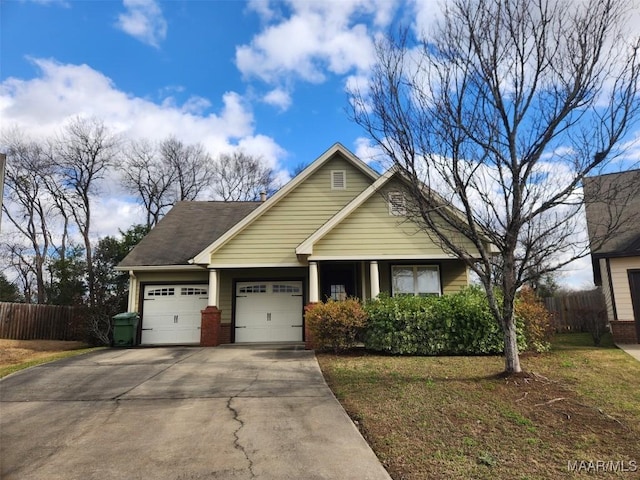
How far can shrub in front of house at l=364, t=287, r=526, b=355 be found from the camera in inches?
396

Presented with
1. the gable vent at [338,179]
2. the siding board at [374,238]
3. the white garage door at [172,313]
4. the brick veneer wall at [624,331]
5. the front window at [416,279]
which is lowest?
the brick veneer wall at [624,331]

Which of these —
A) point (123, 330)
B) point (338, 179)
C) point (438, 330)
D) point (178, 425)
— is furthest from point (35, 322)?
point (438, 330)

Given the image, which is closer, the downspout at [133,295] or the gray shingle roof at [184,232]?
the downspout at [133,295]

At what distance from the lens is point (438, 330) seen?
10.2 metres

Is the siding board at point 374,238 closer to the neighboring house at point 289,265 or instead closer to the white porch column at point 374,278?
the neighboring house at point 289,265

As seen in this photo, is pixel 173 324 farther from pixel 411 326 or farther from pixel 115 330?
→ pixel 411 326

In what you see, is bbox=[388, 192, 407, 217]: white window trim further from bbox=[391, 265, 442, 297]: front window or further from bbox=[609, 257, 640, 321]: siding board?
bbox=[609, 257, 640, 321]: siding board

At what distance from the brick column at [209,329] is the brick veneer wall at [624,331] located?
11.9 m

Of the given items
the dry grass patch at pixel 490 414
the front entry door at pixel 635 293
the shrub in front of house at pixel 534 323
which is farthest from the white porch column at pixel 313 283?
the front entry door at pixel 635 293

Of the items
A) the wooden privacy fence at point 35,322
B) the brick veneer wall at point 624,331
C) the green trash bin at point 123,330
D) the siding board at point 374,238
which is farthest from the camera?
the wooden privacy fence at point 35,322

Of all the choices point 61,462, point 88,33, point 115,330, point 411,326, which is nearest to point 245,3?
point 88,33

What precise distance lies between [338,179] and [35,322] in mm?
15501

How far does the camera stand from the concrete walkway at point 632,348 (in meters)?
10.3

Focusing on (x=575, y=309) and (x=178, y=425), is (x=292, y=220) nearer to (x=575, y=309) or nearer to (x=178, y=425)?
(x=178, y=425)
